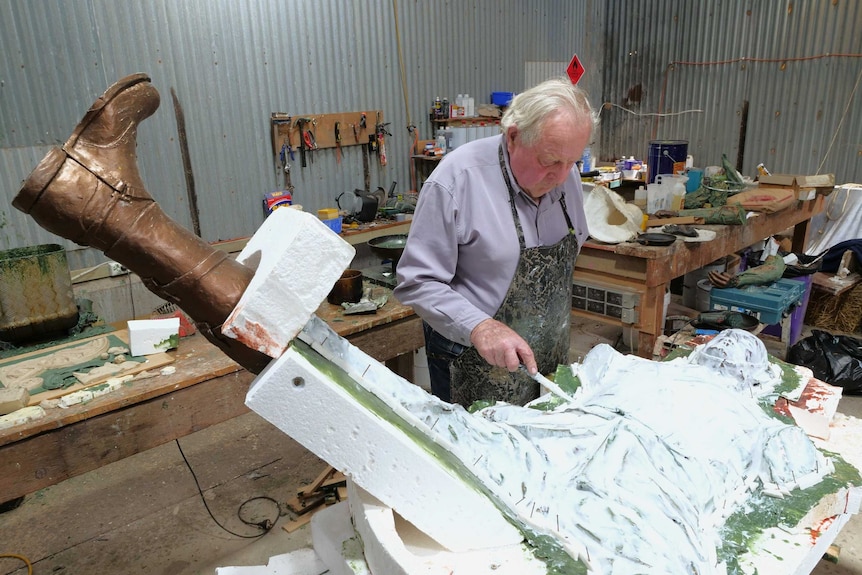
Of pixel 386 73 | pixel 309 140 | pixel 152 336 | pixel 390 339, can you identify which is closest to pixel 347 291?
pixel 390 339

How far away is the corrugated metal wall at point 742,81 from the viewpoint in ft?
19.6

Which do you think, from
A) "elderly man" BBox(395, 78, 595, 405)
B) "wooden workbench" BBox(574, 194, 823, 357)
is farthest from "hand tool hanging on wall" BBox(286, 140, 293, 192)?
"elderly man" BBox(395, 78, 595, 405)

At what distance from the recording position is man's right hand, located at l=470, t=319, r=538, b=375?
1817 mm

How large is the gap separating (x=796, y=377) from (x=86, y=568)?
3.26 m

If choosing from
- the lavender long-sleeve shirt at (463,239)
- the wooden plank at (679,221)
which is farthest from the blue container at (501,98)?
the lavender long-sleeve shirt at (463,239)

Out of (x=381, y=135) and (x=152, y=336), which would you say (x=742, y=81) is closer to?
(x=381, y=135)

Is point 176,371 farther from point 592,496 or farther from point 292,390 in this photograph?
point 592,496

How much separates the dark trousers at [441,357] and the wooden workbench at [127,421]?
674mm

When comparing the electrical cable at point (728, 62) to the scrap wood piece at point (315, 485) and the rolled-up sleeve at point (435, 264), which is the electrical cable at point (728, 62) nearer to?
the rolled-up sleeve at point (435, 264)

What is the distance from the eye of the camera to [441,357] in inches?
93.4

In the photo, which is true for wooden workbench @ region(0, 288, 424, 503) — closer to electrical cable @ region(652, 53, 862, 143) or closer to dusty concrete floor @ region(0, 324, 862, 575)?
dusty concrete floor @ region(0, 324, 862, 575)

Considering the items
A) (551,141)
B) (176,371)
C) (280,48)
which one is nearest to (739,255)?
(551,141)

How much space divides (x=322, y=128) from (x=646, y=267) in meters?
3.15

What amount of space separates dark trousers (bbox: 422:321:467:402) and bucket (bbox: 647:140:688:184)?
3910 millimetres
